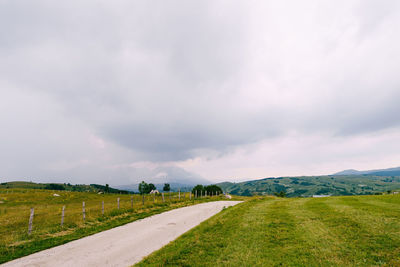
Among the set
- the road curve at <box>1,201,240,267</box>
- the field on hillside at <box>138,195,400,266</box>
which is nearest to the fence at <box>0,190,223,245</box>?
the road curve at <box>1,201,240,267</box>

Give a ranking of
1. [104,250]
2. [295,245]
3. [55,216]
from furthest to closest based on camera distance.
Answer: [55,216]
[104,250]
[295,245]

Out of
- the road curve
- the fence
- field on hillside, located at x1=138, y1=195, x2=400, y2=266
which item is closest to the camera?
field on hillside, located at x1=138, y1=195, x2=400, y2=266

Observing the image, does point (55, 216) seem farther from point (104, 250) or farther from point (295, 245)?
point (295, 245)

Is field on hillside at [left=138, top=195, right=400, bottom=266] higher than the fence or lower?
lower

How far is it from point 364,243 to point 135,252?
12.0m

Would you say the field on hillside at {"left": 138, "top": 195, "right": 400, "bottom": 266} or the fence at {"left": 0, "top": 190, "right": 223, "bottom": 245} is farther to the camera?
the fence at {"left": 0, "top": 190, "right": 223, "bottom": 245}

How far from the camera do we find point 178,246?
10.8 metres

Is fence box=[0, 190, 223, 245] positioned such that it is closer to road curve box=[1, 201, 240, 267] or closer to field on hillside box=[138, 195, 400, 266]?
road curve box=[1, 201, 240, 267]

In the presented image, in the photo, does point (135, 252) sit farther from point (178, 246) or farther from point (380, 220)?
point (380, 220)

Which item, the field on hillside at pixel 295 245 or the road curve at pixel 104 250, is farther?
the road curve at pixel 104 250

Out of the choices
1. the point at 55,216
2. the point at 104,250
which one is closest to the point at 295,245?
the point at 104,250

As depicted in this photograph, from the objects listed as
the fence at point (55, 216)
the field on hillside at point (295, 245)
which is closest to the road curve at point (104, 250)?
the field on hillside at point (295, 245)

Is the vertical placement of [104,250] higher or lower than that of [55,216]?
lower

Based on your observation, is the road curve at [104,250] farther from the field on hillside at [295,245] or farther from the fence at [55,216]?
the fence at [55,216]
